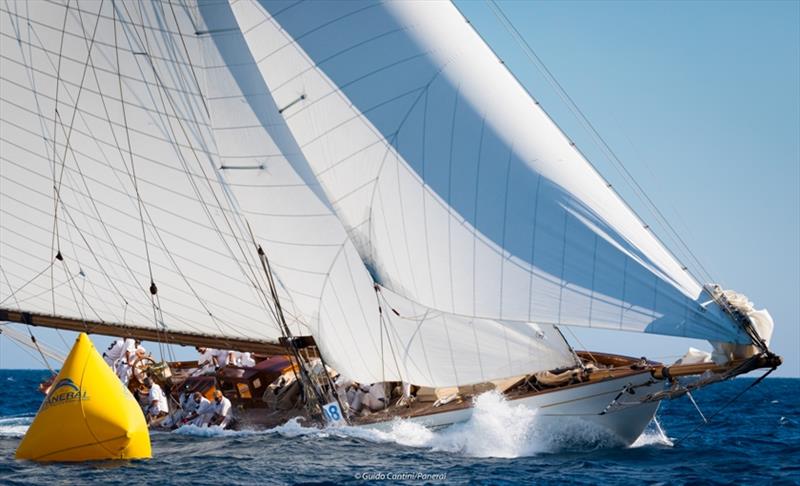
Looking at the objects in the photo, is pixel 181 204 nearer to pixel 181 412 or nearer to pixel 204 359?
pixel 181 412

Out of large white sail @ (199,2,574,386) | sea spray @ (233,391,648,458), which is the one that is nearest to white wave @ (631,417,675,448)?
sea spray @ (233,391,648,458)

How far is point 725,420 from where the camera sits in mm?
33281

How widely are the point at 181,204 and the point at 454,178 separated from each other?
7352 millimetres

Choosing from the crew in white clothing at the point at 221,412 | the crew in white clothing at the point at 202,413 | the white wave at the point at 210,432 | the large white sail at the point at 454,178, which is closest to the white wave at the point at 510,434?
the large white sail at the point at 454,178

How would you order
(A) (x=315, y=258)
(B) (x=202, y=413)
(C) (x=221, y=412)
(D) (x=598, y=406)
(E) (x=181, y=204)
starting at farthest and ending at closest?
(B) (x=202, y=413)
(C) (x=221, y=412)
(E) (x=181, y=204)
(A) (x=315, y=258)
(D) (x=598, y=406)

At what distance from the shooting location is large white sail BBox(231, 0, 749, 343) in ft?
55.5

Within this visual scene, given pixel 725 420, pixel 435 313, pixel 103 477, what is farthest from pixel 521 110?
pixel 725 420

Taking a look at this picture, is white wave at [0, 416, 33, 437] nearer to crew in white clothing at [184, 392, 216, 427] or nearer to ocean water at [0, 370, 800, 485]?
ocean water at [0, 370, 800, 485]

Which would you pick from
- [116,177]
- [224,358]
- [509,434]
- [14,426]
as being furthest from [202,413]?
[509,434]

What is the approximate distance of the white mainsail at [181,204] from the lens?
2131 centimetres

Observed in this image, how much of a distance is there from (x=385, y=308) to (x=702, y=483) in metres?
6.88

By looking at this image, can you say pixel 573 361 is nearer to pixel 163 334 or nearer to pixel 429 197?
pixel 429 197

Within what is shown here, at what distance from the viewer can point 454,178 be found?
1827 centimetres

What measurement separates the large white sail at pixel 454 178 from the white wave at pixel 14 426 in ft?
33.1
